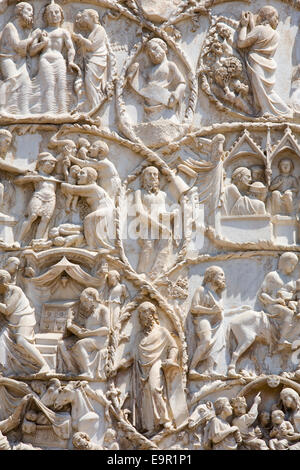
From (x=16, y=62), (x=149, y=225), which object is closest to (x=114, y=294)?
(x=149, y=225)

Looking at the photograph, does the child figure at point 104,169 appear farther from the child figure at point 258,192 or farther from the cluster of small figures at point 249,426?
the cluster of small figures at point 249,426

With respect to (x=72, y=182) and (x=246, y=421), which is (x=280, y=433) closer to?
(x=246, y=421)

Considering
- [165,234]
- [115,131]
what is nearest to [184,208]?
[165,234]

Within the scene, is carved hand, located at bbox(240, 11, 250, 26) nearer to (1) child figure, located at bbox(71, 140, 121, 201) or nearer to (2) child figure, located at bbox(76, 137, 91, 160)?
(1) child figure, located at bbox(71, 140, 121, 201)

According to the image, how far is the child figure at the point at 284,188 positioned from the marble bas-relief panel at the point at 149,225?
0.02 m

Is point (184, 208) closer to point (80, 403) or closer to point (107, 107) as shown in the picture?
point (107, 107)

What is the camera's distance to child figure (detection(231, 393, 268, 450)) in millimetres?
11789

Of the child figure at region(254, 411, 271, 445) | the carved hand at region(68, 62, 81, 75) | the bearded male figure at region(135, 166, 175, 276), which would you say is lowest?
the child figure at region(254, 411, 271, 445)

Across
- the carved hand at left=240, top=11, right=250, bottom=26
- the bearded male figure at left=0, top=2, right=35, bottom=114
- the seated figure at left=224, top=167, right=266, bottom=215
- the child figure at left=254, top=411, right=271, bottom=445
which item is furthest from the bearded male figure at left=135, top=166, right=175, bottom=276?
the carved hand at left=240, top=11, right=250, bottom=26

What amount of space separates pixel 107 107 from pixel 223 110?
132 centimetres

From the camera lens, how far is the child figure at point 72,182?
12500 mm

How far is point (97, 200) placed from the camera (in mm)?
12469

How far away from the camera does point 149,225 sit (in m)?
12.5

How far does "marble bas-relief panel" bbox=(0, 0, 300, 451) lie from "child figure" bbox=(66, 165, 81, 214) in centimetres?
2
